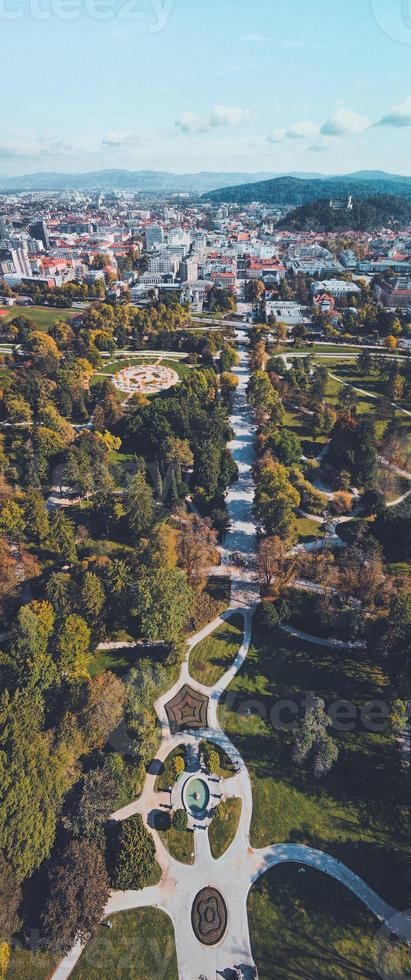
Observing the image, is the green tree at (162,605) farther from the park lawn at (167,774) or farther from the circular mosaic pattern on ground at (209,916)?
the circular mosaic pattern on ground at (209,916)

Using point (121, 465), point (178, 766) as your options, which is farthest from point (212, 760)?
point (121, 465)

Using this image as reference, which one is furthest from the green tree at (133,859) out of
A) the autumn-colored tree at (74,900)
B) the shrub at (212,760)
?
the shrub at (212,760)

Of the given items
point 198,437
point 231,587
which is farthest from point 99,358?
point 231,587

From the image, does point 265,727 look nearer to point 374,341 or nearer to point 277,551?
point 277,551

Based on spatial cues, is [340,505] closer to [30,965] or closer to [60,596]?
[60,596]

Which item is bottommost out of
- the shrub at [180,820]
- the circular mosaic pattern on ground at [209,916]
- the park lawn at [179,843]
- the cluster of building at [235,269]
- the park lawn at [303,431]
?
the circular mosaic pattern on ground at [209,916]
